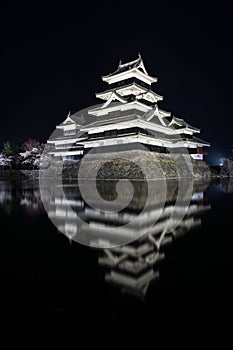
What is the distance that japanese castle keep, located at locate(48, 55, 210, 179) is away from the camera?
77.5 feet

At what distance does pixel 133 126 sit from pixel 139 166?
14.5 feet

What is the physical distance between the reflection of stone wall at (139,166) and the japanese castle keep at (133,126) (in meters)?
0.42

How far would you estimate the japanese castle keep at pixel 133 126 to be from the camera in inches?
930

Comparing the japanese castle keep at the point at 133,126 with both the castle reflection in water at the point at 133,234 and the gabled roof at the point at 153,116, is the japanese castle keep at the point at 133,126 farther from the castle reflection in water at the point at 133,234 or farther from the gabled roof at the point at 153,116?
the castle reflection in water at the point at 133,234

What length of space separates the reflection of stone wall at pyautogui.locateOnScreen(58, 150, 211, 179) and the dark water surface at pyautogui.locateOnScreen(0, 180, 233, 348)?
17.9 metres

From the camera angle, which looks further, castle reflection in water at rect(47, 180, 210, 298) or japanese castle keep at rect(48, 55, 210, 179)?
japanese castle keep at rect(48, 55, 210, 179)

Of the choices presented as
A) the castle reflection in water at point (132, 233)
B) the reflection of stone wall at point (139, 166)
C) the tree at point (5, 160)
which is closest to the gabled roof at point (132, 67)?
the reflection of stone wall at point (139, 166)

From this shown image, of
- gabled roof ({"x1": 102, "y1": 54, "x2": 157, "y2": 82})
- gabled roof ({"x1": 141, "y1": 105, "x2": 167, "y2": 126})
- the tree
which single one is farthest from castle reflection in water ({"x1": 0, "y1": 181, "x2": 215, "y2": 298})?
the tree

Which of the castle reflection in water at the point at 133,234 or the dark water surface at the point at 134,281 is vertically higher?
the castle reflection in water at the point at 133,234

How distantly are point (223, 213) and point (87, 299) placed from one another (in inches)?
211

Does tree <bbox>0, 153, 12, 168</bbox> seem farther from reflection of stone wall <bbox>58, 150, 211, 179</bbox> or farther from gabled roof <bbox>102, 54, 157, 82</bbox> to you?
gabled roof <bbox>102, 54, 157, 82</bbox>

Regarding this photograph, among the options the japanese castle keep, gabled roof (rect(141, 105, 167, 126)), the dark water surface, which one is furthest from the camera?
gabled roof (rect(141, 105, 167, 126))

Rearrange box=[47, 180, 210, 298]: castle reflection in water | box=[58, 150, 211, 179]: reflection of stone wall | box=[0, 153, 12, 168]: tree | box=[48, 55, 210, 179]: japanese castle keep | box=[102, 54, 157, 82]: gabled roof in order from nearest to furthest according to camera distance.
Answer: box=[47, 180, 210, 298]: castle reflection in water → box=[58, 150, 211, 179]: reflection of stone wall → box=[48, 55, 210, 179]: japanese castle keep → box=[102, 54, 157, 82]: gabled roof → box=[0, 153, 12, 168]: tree

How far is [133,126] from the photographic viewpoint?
23234mm
